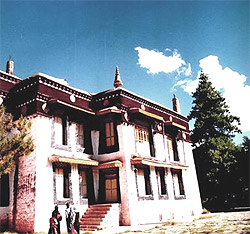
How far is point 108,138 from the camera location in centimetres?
1720

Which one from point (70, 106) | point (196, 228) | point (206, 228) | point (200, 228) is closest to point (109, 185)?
point (70, 106)

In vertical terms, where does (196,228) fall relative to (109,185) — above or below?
below

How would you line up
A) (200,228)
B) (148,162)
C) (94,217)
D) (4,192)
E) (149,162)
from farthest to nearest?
1. (149,162)
2. (148,162)
3. (94,217)
4. (4,192)
5. (200,228)

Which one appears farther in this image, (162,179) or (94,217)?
(162,179)

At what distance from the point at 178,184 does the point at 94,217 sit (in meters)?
8.30

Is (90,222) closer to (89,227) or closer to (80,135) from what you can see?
(89,227)

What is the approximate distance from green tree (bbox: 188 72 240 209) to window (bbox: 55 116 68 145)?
14.4m

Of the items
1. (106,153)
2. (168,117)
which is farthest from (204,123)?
(106,153)

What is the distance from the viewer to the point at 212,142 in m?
25.9

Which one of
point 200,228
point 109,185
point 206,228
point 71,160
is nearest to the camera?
point 206,228

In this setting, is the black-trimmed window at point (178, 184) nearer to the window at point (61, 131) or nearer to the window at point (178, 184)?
the window at point (178, 184)

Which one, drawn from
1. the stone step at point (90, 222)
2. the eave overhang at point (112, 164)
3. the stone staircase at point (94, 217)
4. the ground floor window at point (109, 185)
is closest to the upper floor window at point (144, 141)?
the eave overhang at point (112, 164)

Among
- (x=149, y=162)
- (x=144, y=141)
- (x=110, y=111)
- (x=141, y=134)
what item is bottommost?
(x=149, y=162)

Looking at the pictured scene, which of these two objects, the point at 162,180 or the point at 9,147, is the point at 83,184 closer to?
the point at 9,147
